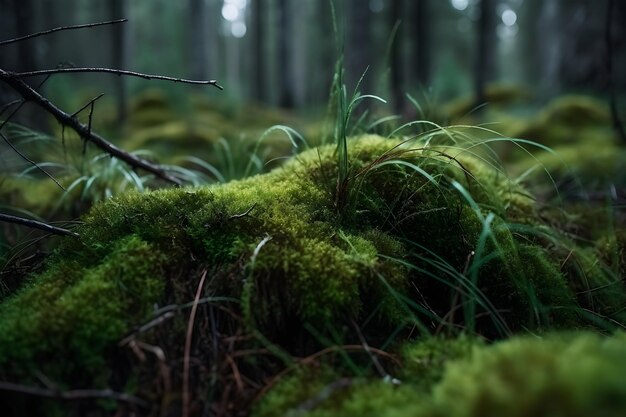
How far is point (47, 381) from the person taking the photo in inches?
35.5

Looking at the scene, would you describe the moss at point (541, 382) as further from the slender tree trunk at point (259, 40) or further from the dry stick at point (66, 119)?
the slender tree trunk at point (259, 40)

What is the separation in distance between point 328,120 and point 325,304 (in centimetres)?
112

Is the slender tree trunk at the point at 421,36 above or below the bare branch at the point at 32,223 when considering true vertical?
above

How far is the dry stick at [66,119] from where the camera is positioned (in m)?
1.36

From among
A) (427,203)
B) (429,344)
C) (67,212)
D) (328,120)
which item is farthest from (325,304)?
(67,212)

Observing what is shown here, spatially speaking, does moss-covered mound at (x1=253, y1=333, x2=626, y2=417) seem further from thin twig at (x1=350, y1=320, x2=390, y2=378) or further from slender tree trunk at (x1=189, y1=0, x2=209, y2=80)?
slender tree trunk at (x1=189, y1=0, x2=209, y2=80)

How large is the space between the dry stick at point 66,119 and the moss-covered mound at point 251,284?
0.43 m

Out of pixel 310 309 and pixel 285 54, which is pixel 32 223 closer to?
pixel 310 309

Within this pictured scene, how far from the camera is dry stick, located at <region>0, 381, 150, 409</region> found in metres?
0.85

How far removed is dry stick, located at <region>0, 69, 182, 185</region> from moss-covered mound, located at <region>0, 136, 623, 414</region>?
0.43m

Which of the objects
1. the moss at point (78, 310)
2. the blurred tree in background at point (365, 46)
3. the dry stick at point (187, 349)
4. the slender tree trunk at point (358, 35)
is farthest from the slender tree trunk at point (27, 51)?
the slender tree trunk at point (358, 35)

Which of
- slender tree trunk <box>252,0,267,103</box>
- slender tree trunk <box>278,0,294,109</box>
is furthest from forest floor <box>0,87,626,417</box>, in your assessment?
slender tree trunk <box>252,0,267,103</box>

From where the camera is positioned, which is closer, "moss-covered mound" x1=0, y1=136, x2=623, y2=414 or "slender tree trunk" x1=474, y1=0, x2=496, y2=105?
"moss-covered mound" x1=0, y1=136, x2=623, y2=414

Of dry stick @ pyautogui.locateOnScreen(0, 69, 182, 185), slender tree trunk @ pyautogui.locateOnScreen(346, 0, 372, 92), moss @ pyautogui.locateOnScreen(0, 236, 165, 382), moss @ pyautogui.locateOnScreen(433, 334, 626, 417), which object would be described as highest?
slender tree trunk @ pyautogui.locateOnScreen(346, 0, 372, 92)
